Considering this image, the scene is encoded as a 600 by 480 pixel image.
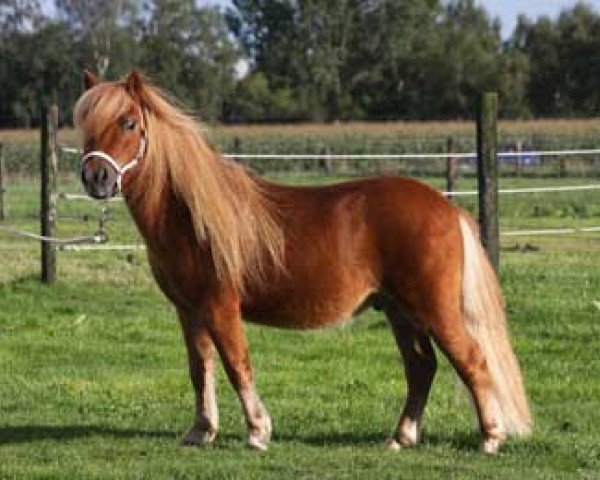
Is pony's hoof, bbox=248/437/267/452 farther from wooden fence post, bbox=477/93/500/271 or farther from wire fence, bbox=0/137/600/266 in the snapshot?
wooden fence post, bbox=477/93/500/271

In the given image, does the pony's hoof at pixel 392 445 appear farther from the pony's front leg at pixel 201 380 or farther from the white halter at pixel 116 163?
the white halter at pixel 116 163

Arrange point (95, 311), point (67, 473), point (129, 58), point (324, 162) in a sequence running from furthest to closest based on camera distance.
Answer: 1. point (129, 58)
2. point (324, 162)
3. point (95, 311)
4. point (67, 473)

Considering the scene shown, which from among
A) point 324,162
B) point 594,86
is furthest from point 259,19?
point 324,162

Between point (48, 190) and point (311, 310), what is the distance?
7426 mm

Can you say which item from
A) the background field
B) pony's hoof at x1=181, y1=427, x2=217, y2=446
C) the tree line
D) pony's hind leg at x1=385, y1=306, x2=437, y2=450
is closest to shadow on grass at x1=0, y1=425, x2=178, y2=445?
the background field

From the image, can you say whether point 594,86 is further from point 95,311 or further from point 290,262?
point 290,262

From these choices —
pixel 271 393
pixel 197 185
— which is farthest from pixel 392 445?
pixel 271 393

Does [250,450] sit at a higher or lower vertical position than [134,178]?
lower

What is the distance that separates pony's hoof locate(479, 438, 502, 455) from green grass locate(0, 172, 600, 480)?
0.05 metres

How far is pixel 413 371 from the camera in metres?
6.92

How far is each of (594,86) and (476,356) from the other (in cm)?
6363

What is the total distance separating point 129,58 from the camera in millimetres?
67000

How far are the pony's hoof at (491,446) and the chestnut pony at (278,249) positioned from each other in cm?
1

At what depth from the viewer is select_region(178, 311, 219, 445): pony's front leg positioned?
265 inches
